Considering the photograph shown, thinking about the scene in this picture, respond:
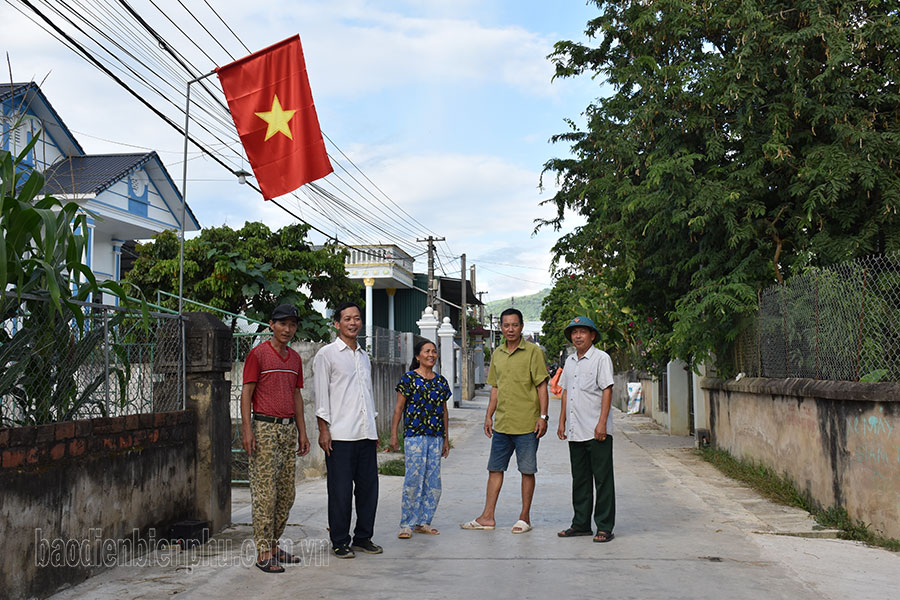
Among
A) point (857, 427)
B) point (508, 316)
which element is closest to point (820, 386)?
point (857, 427)

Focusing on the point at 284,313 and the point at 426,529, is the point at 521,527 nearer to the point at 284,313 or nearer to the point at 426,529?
the point at 426,529

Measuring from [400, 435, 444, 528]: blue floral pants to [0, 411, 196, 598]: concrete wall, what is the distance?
1.84 m

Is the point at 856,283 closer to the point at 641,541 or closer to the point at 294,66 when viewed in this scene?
the point at 641,541

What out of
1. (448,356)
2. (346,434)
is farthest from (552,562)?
(448,356)

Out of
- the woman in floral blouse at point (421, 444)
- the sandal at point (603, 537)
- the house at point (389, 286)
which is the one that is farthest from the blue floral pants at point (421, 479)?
the house at point (389, 286)

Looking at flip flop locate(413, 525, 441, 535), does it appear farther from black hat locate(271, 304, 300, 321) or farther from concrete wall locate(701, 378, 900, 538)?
concrete wall locate(701, 378, 900, 538)

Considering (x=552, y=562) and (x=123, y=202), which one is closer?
(x=552, y=562)

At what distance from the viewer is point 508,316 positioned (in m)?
7.04

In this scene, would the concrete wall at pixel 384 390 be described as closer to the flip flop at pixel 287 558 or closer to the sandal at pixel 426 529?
the sandal at pixel 426 529

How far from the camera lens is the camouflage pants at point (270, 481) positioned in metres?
5.79

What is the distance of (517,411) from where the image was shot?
707 cm

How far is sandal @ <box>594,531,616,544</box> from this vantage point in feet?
21.7

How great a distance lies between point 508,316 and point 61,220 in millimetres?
3562

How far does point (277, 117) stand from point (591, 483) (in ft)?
14.2
